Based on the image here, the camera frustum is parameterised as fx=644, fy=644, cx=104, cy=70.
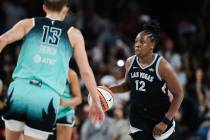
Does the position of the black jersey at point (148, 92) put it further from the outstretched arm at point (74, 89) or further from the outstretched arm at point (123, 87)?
the outstretched arm at point (74, 89)

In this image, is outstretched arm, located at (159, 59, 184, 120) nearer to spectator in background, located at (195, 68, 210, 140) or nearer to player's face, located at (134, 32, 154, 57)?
player's face, located at (134, 32, 154, 57)

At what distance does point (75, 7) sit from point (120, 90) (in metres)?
7.22

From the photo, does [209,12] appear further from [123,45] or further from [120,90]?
[120,90]

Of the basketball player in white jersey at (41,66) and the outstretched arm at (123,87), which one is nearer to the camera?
the basketball player in white jersey at (41,66)

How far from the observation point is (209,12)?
1390cm

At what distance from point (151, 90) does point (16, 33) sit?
6.20 feet

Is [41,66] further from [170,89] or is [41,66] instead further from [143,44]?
[170,89]

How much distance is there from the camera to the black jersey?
6.79 metres

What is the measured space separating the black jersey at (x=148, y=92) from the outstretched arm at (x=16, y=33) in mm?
1688

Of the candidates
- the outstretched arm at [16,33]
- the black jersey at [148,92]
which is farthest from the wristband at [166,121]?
the outstretched arm at [16,33]

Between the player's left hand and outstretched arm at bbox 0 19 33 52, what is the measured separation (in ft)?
6.46

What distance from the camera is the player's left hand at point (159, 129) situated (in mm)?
6766

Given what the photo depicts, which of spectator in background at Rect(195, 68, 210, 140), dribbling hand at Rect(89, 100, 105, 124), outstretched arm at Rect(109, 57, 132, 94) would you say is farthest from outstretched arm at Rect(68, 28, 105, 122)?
spectator in background at Rect(195, 68, 210, 140)

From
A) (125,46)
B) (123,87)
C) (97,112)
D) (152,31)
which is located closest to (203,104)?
(125,46)
